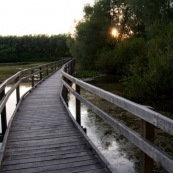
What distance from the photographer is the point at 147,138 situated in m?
2.70

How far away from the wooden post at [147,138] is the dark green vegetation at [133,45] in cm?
1241

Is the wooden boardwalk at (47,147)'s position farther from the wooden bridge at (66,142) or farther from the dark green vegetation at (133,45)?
the dark green vegetation at (133,45)

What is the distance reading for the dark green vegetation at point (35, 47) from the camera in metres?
79.8

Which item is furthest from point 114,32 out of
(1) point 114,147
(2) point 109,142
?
(1) point 114,147

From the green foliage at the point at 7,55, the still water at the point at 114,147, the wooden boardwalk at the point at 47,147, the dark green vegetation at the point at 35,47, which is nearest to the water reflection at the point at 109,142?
the still water at the point at 114,147

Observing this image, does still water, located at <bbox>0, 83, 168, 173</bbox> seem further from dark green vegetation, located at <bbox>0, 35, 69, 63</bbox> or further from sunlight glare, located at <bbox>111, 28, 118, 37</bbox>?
dark green vegetation, located at <bbox>0, 35, 69, 63</bbox>

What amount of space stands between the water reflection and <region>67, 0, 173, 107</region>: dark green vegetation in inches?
180

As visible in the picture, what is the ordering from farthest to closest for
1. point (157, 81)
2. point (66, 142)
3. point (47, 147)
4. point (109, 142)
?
point (157, 81)
point (109, 142)
point (66, 142)
point (47, 147)

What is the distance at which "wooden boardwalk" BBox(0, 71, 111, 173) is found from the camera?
4173 millimetres

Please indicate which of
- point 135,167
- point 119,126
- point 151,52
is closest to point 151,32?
point 151,52

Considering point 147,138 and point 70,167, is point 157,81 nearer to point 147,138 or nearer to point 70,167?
point 70,167

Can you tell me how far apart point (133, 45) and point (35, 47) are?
57629 mm

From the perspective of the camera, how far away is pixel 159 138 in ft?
29.6

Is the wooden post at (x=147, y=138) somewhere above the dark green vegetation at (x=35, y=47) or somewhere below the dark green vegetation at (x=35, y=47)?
below
